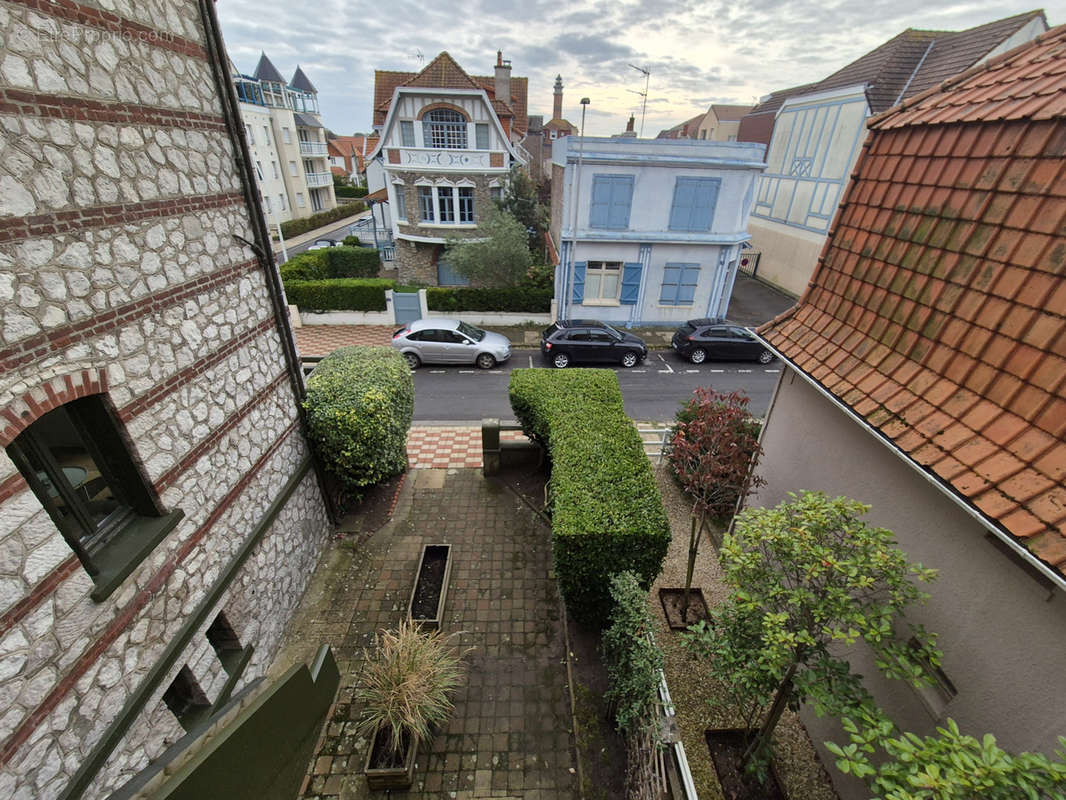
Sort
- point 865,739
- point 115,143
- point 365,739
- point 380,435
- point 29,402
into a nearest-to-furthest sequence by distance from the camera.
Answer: point 865,739 → point 29,402 → point 115,143 → point 365,739 → point 380,435

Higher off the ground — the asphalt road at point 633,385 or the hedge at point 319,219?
the hedge at point 319,219

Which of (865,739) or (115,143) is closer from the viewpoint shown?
(865,739)

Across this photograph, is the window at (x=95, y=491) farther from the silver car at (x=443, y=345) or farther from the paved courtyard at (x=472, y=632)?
the silver car at (x=443, y=345)

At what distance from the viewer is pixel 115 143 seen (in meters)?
3.66

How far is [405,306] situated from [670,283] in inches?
411

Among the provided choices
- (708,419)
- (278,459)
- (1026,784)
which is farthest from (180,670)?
(708,419)

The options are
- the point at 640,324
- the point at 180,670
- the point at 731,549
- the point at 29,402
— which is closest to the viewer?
the point at 29,402

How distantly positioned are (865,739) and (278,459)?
6.70 meters

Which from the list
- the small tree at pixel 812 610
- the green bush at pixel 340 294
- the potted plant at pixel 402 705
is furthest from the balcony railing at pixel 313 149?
the small tree at pixel 812 610

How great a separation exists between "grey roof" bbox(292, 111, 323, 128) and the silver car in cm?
3360

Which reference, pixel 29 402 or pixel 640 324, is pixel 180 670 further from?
pixel 640 324

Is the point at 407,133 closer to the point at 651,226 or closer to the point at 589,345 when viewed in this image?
the point at 651,226

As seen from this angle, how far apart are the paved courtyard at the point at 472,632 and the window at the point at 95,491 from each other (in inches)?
122

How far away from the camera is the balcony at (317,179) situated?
38812mm
